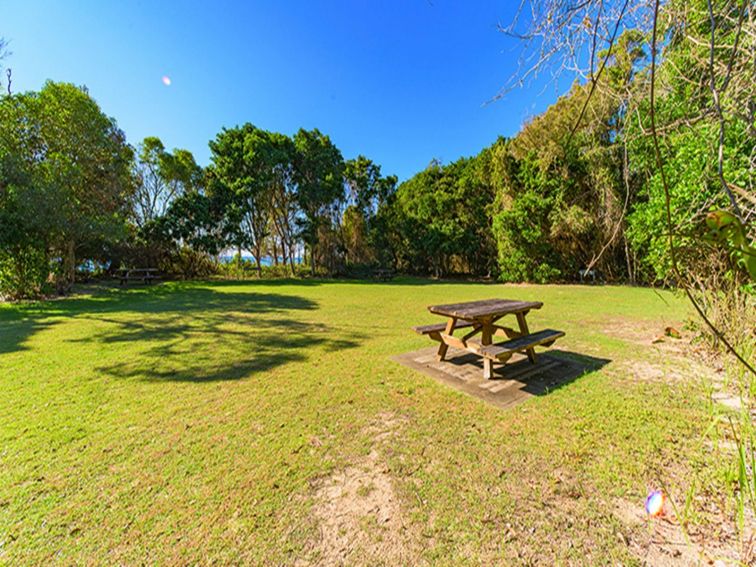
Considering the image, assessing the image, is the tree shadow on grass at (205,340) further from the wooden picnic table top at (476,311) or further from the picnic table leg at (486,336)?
the picnic table leg at (486,336)

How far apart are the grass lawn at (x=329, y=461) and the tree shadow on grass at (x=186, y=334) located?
0.32ft

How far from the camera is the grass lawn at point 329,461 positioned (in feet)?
5.58

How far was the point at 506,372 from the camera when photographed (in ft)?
12.8

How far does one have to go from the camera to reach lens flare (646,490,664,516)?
184 centimetres

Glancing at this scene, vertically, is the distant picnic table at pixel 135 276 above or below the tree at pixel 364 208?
below

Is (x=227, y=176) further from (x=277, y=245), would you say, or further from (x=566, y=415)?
(x=566, y=415)

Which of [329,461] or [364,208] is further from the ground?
[364,208]

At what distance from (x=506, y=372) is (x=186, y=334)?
558 cm

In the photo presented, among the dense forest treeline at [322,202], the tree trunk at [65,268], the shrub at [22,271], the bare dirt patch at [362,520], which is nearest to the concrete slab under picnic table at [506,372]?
the bare dirt patch at [362,520]

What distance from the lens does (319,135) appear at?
1986 centimetres

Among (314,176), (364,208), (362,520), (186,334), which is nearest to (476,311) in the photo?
(362,520)

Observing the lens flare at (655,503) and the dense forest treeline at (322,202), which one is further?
the dense forest treeline at (322,202)

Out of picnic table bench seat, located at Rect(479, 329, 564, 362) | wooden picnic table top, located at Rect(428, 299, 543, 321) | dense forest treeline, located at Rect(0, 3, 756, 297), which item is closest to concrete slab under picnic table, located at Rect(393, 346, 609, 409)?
picnic table bench seat, located at Rect(479, 329, 564, 362)

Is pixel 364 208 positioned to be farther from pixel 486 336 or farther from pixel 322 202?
pixel 486 336
